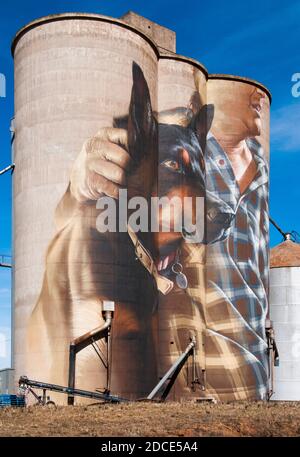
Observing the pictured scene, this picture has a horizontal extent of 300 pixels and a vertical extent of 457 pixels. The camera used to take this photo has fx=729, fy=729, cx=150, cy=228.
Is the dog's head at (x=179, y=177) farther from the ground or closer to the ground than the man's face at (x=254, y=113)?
closer to the ground

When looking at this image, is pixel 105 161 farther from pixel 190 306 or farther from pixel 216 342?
pixel 216 342

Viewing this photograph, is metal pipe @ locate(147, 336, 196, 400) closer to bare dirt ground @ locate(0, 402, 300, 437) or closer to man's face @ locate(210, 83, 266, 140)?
bare dirt ground @ locate(0, 402, 300, 437)

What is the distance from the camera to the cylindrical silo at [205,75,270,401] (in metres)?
44.9

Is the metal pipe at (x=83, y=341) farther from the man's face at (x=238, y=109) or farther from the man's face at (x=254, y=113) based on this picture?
the man's face at (x=254, y=113)

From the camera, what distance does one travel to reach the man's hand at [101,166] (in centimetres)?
3591

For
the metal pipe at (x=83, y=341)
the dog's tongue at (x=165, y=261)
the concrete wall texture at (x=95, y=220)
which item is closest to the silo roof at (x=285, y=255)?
the concrete wall texture at (x=95, y=220)

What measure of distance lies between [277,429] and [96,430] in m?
5.39

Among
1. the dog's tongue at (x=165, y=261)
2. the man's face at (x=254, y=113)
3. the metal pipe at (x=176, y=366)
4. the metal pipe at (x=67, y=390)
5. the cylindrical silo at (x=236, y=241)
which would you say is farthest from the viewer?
the man's face at (x=254, y=113)

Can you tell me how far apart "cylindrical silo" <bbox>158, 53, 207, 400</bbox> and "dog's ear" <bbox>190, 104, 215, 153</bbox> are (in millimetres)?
245


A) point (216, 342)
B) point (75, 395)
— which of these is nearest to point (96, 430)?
point (75, 395)

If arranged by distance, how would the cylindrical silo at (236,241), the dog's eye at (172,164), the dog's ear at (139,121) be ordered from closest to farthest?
the dog's ear at (139,121)
the dog's eye at (172,164)
the cylindrical silo at (236,241)

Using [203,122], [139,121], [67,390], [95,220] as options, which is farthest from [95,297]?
[203,122]

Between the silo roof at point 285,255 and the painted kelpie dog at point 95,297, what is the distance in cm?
1784

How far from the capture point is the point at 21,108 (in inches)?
1506
